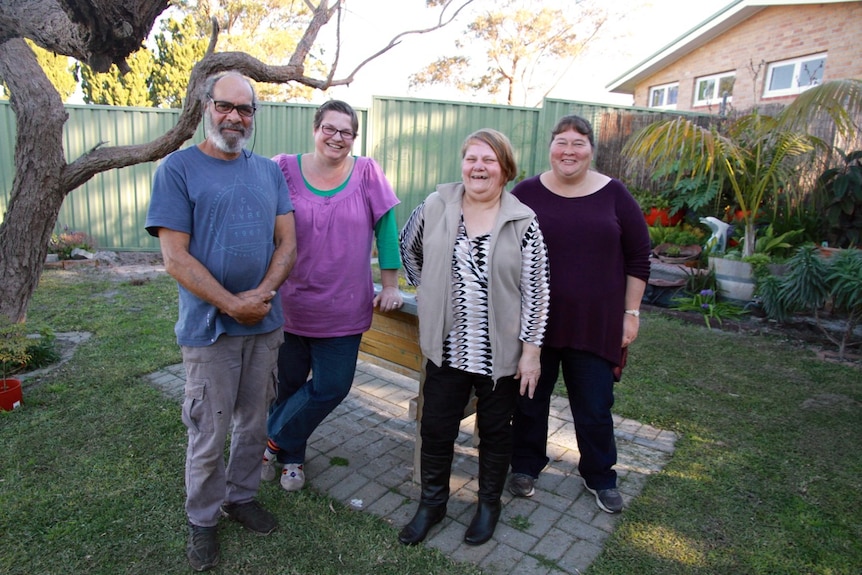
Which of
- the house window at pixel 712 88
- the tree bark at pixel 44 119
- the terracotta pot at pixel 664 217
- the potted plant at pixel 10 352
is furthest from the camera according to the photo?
the house window at pixel 712 88

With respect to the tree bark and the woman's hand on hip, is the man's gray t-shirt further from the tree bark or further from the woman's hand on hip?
the tree bark

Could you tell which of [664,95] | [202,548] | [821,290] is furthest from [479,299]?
[664,95]

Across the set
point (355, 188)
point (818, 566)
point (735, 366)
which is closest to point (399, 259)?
point (355, 188)

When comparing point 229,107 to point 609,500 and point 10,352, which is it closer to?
point 609,500

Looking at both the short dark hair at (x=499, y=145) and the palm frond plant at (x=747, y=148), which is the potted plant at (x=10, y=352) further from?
the palm frond plant at (x=747, y=148)

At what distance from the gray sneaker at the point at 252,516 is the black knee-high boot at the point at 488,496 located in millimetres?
917

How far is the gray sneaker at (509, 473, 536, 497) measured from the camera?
9.76 feet

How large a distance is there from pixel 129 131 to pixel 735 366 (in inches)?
384

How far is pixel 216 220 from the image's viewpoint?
7.31 ft

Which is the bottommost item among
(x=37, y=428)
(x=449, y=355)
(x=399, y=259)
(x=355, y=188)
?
(x=37, y=428)

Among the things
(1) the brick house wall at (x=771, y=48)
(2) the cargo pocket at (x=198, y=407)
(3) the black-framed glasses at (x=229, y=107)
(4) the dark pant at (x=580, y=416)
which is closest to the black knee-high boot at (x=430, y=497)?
(4) the dark pant at (x=580, y=416)

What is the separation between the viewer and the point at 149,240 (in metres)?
9.87

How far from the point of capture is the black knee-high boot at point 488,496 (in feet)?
8.48

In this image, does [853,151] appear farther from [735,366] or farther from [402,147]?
[402,147]
